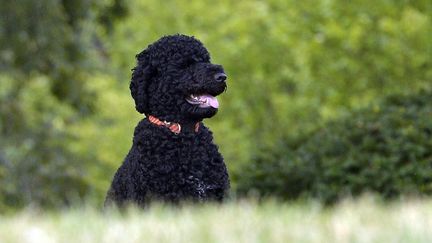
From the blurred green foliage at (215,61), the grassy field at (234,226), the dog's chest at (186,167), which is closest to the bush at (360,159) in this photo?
the blurred green foliage at (215,61)

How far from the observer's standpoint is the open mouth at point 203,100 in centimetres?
706

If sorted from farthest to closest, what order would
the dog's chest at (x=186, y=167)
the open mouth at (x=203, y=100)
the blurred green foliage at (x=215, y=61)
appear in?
the blurred green foliage at (x=215, y=61), the open mouth at (x=203, y=100), the dog's chest at (x=186, y=167)

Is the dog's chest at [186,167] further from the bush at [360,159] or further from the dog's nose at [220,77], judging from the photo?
the bush at [360,159]

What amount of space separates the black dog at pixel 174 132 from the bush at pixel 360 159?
6.02m

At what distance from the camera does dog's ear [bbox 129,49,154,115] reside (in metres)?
7.29

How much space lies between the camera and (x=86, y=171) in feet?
79.8

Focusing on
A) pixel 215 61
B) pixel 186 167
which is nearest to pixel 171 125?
pixel 186 167

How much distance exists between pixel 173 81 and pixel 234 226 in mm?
2380

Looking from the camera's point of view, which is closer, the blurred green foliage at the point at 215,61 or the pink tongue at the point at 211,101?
the pink tongue at the point at 211,101

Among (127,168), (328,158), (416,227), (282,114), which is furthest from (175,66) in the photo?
(282,114)

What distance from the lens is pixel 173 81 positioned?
7254 mm

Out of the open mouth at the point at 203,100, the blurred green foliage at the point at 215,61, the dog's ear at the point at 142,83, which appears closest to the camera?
the open mouth at the point at 203,100

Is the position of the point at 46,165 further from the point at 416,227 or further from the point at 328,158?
the point at 416,227

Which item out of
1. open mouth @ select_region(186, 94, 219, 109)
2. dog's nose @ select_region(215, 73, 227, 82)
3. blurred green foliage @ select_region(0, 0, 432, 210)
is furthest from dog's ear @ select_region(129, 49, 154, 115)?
blurred green foliage @ select_region(0, 0, 432, 210)
